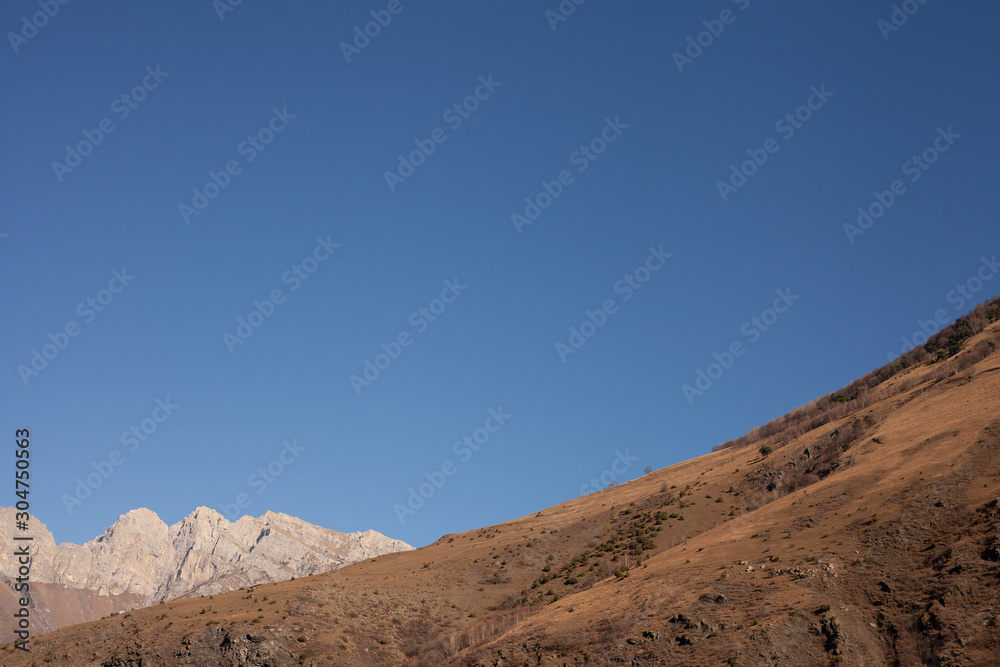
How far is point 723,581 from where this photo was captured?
43688 mm

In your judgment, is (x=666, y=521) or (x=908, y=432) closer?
(x=908, y=432)

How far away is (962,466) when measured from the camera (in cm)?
4553

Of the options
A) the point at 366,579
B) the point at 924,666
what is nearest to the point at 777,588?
the point at 924,666

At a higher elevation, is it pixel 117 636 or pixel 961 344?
pixel 961 344

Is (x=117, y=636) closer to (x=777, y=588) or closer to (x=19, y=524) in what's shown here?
(x=19, y=524)

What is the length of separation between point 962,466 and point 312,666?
4168cm

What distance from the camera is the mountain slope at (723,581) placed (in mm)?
37594

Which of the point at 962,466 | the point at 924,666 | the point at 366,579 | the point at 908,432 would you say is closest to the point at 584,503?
the point at 366,579

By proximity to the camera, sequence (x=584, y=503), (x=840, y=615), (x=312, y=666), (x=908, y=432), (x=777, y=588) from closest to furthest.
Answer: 1. (x=840, y=615)
2. (x=777, y=588)
3. (x=312, y=666)
4. (x=908, y=432)
5. (x=584, y=503)

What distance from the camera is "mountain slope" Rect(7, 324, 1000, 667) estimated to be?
3759cm

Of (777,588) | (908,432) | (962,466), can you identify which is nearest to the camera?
(777,588)

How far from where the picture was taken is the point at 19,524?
4772 cm

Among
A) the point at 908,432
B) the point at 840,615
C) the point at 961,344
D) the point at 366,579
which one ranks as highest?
the point at 961,344

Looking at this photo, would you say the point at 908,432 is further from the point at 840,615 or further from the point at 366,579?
the point at 366,579
